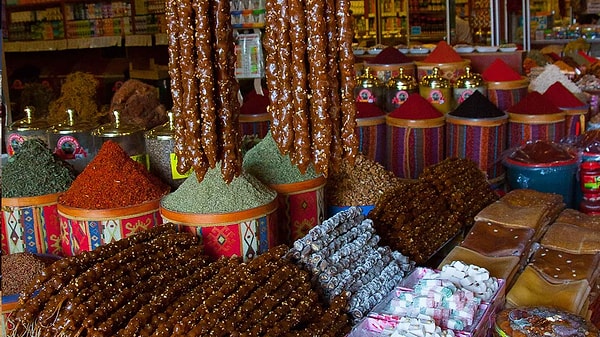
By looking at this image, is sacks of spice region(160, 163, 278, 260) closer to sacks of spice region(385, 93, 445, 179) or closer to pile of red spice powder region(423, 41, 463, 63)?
sacks of spice region(385, 93, 445, 179)

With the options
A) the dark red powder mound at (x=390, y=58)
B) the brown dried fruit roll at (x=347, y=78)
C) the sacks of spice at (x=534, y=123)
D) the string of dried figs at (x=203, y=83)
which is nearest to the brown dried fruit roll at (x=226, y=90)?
the string of dried figs at (x=203, y=83)

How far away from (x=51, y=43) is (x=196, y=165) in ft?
17.3

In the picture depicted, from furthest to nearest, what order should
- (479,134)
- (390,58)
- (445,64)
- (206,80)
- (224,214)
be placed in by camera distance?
(390,58), (445,64), (479,134), (224,214), (206,80)

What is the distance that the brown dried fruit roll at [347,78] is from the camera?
134 cm

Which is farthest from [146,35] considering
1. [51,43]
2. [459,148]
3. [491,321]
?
[491,321]

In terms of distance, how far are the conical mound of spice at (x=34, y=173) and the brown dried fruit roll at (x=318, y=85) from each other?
0.69 metres

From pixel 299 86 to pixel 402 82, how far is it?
73.7 inches

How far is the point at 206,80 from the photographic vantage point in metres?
1.31

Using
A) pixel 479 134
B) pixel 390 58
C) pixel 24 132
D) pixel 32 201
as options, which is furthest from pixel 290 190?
pixel 390 58

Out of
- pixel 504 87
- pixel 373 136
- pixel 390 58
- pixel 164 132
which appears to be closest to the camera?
pixel 164 132

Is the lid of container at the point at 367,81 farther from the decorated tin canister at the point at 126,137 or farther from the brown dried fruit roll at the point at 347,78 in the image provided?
the brown dried fruit roll at the point at 347,78

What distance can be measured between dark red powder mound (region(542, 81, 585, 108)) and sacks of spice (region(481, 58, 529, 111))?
14 cm

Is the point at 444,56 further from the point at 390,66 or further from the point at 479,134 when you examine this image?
the point at 479,134

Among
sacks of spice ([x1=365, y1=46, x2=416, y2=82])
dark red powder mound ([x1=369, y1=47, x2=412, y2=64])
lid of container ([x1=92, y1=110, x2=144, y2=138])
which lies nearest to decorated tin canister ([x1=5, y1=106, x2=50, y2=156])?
lid of container ([x1=92, y1=110, x2=144, y2=138])
